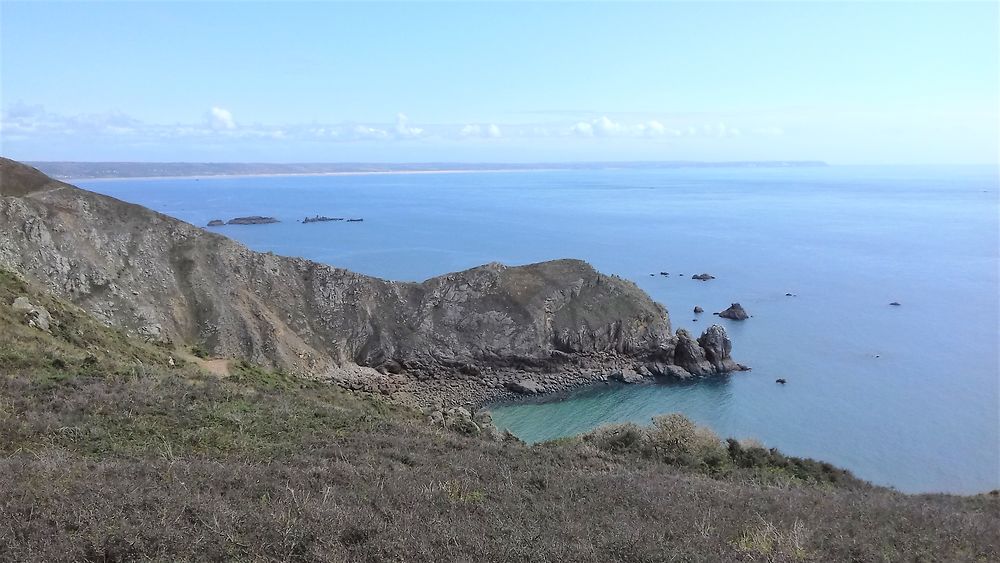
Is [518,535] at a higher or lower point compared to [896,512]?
higher

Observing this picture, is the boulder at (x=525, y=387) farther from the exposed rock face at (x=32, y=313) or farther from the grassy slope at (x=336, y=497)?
the exposed rock face at (x=32, y=313)

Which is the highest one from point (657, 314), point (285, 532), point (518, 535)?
point (285, 532)

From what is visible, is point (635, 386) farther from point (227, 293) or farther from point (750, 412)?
→ point (227, 293)

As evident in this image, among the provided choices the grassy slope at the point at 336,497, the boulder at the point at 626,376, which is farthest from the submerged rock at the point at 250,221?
the grassy slope at the point at 336,497

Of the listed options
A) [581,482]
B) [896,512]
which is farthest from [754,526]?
[896,512]

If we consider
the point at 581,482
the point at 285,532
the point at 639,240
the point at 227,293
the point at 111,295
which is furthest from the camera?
the point at 639,240

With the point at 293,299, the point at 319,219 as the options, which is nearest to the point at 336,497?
the point at 293,299
